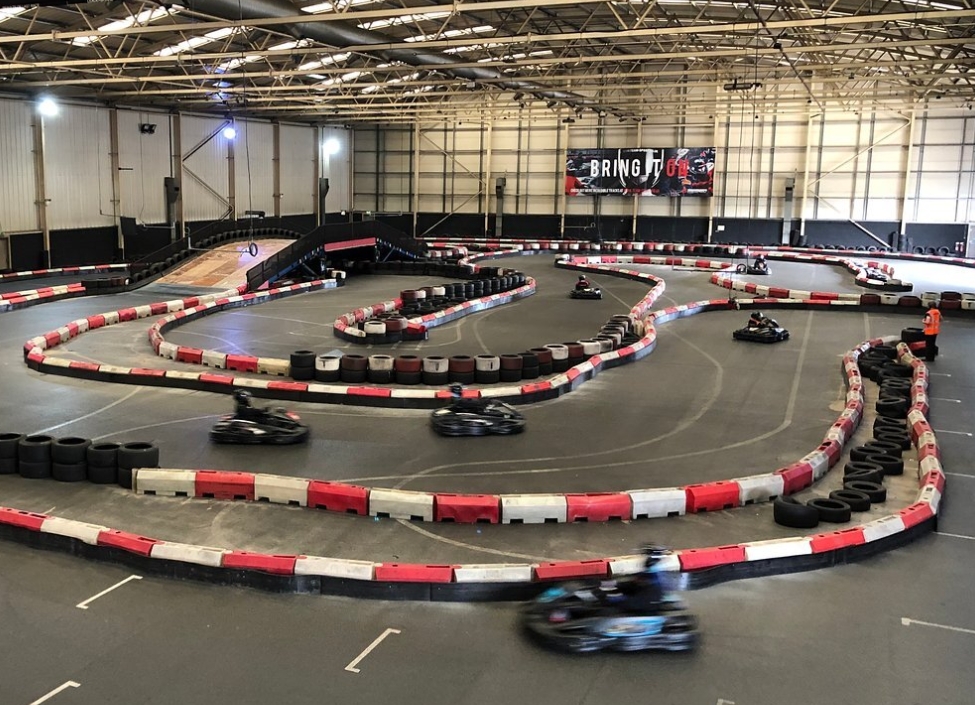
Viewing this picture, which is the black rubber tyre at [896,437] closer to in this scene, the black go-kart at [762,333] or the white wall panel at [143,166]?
the black go-kart at [762,333]

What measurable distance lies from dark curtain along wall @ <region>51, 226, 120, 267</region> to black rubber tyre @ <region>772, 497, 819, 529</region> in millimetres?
29231

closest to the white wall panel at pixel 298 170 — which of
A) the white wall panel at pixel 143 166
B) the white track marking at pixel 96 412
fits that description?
the white wall panel at pixel 143 166

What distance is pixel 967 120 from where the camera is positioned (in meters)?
38.1

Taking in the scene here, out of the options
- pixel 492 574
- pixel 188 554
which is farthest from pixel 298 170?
pixel 492 574

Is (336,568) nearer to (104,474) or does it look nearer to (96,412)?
(104,474)

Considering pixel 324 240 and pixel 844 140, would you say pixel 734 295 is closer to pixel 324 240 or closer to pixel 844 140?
pixel 324 240

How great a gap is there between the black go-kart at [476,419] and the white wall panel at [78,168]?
2440 centimetres

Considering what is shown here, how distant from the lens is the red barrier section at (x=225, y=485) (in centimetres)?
895

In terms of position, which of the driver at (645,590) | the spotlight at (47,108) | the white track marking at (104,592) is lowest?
the white track marking at (104,592)

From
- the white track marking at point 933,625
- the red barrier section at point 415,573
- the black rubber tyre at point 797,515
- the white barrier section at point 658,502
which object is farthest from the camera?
the white barrier section at point 658,502

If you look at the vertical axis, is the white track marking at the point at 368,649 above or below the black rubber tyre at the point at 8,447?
below

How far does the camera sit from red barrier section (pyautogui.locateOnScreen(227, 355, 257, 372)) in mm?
15078

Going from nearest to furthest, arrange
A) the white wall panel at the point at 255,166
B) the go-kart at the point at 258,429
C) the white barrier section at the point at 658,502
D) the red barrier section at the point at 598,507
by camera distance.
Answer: the red barrier section at the point at 598,507
the white barrier section at the point at 658,502
the go-kart at the point at 258,429
the white wall panel at the point at 255,166

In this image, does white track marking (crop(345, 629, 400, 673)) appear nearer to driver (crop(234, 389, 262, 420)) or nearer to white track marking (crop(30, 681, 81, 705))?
white track marking (crop(30, 681, 81, 705))
